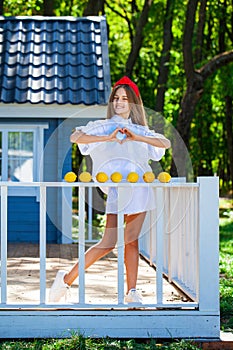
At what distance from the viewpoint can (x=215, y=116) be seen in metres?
32.3

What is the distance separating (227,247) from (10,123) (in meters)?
4.09

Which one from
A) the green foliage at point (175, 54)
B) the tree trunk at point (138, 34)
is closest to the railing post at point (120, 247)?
the green foliage at point (175, 54)

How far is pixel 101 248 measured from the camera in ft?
19.4

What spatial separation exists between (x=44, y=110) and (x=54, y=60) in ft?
3.97

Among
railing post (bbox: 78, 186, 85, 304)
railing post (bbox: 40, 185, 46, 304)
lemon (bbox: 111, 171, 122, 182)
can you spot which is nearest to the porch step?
railing post (bbox: 78, 186, 85, 304)

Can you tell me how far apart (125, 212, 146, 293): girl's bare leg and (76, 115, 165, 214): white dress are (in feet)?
0.30

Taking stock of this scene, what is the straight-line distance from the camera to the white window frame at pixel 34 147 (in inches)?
→ 514

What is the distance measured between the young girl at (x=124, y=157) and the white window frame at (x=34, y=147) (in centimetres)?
693

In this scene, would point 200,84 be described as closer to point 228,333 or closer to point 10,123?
point 10,123

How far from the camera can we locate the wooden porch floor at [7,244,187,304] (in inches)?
265

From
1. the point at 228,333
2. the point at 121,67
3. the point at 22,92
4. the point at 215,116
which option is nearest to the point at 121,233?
the point at 228,333

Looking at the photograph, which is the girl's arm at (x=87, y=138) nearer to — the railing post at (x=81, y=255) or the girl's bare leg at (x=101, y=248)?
the railing post at (x=81, y=255)

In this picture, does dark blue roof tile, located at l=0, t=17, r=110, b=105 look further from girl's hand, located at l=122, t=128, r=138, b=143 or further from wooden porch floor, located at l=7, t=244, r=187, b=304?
girl's hand, located at l=122, t=128, r=138, b=143

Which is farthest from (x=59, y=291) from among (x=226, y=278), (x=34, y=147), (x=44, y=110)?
(x=34, y=147)
